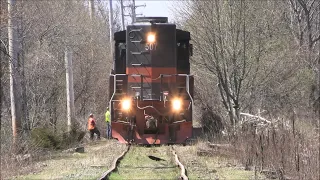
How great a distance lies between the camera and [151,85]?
15.4 m

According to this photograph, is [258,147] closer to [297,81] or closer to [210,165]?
[210,165]

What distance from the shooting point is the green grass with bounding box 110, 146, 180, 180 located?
10562mm

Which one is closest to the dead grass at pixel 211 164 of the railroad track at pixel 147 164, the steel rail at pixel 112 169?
the railroad track at pixel 147 164

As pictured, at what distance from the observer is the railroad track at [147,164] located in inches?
419

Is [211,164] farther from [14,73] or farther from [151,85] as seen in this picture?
[14,73]

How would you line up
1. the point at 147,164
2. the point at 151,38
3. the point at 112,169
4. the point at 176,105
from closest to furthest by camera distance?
the point at 112,169, the point at 147,164, the point at 176,105, the point at 151,38

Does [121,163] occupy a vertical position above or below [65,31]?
below

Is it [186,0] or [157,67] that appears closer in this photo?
[157,67]

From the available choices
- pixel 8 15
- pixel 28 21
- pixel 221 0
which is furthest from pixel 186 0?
pixel 8 15

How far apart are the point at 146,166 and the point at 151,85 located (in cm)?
390

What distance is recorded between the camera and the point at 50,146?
1719 centimetres

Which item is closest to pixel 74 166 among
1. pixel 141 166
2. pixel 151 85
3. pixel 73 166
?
pixel 73 166

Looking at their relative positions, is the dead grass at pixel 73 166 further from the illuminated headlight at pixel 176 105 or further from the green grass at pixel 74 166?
the illuminated headlight at pixel 176 105

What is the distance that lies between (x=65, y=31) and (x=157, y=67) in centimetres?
918
